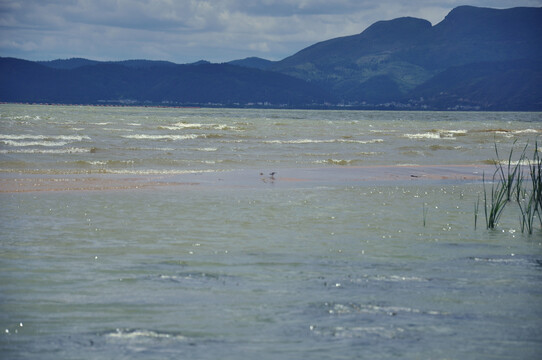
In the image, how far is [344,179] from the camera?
2658 centimetres

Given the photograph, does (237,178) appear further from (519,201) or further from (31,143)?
(31,143)

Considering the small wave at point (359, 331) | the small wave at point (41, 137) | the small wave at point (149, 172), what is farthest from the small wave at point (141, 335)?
the small wave at point (41, 137)

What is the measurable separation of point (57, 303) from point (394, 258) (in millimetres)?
5120

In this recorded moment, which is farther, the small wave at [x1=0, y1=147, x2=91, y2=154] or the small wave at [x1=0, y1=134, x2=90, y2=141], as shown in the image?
the small wave at [x1=0, y1=134, x2=90, y2=141]

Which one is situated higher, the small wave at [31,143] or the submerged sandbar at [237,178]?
the small wave at [31,143]

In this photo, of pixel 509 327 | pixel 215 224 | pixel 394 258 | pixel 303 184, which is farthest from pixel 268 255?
pixel 303 184

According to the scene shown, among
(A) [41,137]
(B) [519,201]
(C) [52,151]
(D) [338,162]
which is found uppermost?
(B) [519,201]

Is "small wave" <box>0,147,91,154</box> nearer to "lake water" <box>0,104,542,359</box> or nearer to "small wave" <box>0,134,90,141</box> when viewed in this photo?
"small wave" <box>0,134,90,141</box>

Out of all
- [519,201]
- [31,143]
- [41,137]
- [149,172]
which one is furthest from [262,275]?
[41,137]

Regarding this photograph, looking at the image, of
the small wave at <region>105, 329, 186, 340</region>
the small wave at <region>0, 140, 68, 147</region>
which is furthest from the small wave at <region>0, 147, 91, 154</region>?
the small wave at <region>105, 329, 186, 340</region>

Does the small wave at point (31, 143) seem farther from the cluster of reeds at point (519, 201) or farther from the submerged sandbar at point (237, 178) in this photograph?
the cluster of reeds at point (519, 201)

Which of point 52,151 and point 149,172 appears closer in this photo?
point 149,172

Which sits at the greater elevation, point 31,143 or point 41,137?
point 41,137

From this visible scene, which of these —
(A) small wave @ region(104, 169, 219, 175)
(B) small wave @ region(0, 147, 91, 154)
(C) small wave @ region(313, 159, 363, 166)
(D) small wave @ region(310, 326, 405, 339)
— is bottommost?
(C) small wave @ region(313, 159, 363, 166)
